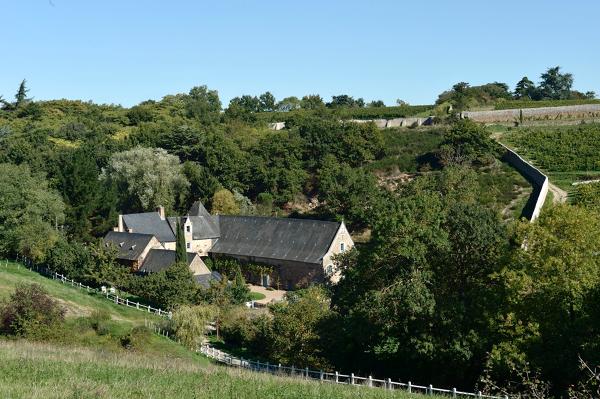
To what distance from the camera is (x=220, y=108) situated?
102250 millimetres

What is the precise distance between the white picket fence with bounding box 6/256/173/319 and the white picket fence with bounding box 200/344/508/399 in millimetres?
5510

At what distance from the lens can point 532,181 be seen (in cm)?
5394

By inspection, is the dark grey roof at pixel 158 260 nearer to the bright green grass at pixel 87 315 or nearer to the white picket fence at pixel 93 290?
the white picket fence at pixel 93 290

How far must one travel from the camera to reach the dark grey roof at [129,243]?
153 ft

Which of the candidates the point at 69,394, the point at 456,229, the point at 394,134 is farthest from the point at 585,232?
the point at 394,134

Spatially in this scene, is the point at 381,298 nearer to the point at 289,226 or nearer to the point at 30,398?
the point at 30,398

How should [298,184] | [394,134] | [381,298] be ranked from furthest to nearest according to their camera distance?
[394,134]
[298,184]
[381,298]

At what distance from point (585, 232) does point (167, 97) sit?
93582mm

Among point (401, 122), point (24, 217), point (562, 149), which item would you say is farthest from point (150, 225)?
point (401, 122)

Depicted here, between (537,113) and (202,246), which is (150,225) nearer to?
(202,246)

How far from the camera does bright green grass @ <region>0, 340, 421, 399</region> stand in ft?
42.5

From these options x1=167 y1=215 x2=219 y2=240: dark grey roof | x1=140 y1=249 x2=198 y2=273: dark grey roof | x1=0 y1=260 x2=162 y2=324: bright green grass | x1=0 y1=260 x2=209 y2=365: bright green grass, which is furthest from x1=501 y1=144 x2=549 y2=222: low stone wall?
x1=0 y1=260 x2=162 y2=324: bright green grass

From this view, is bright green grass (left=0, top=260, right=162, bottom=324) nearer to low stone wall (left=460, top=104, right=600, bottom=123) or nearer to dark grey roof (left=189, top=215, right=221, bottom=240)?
dark grey roof (left=189, top=215, right=221, bottom=240)

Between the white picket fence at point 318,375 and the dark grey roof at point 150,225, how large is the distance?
19.4m
